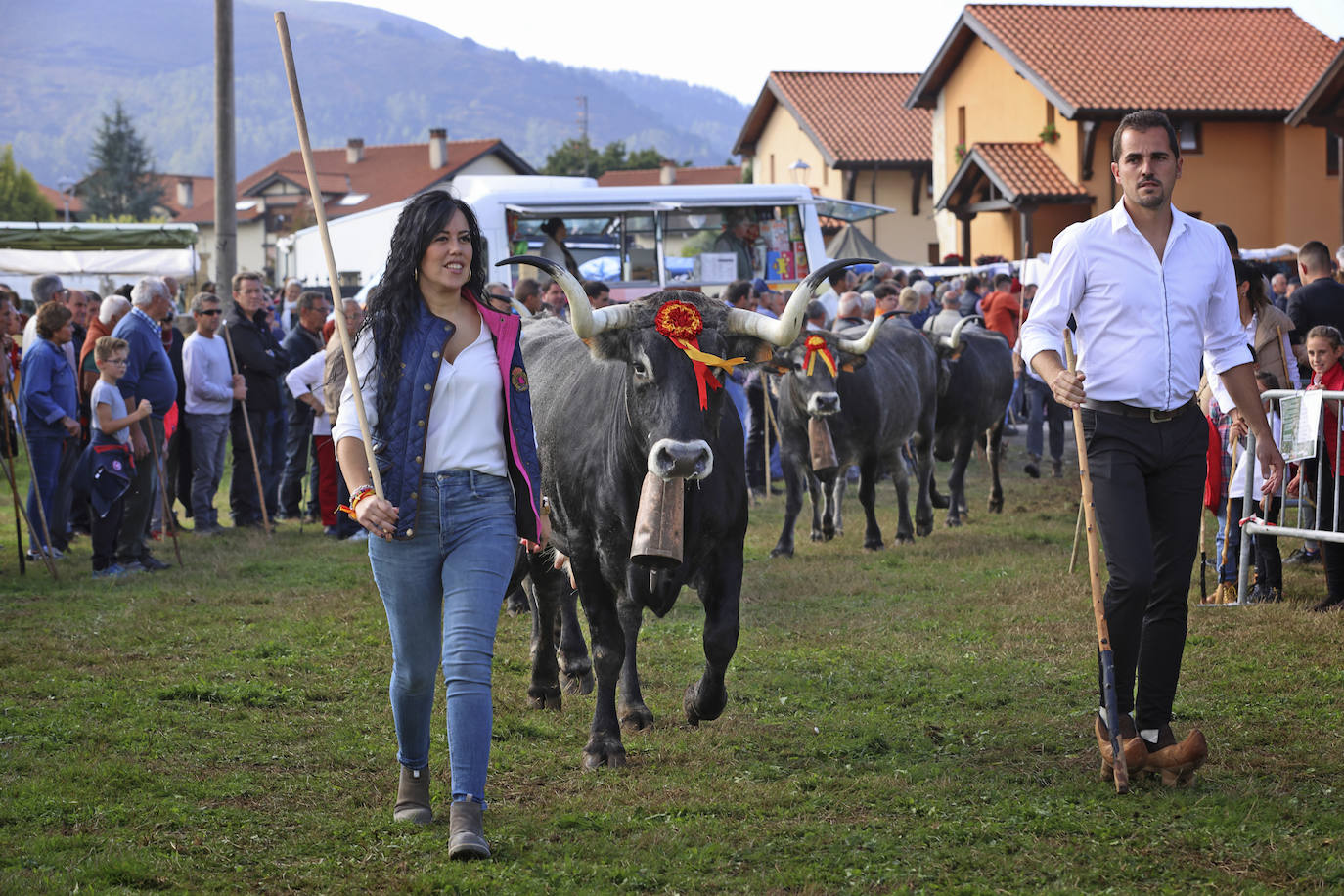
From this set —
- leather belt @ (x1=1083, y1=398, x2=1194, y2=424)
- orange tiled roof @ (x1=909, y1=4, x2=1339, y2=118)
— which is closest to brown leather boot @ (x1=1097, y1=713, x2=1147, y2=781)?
leather belt @ (x1=1083, y1=398, x2=1194, y2=424)

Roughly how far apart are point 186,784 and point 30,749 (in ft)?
3.10

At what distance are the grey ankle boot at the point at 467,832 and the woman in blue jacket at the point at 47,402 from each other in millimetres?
7915

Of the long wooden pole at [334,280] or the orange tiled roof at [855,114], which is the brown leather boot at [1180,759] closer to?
the long wooden pole at [334,280]

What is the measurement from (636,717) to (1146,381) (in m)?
2.75

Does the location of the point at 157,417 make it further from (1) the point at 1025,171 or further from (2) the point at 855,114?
(2) the point at 855,114

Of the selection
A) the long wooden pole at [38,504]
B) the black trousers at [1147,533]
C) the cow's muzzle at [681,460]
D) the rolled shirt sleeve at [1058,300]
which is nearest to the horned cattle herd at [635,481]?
the cow's muzzle at [681,460]

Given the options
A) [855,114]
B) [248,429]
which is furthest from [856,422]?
[855,114]

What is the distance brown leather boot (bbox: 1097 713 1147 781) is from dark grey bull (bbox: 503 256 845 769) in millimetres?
1550

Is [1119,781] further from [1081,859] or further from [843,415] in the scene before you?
[843,415]

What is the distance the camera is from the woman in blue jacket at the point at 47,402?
1138 cm

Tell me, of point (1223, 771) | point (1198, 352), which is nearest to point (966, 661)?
point (1223, 771)

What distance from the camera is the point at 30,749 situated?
5.98 meters

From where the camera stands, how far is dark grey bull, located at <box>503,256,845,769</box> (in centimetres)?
567

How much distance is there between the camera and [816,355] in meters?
11.6
